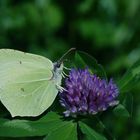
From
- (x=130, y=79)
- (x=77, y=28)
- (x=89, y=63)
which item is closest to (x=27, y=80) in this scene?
(x=89, y=63)

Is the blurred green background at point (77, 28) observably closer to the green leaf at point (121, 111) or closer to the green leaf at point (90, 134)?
the green leaf at point (121, 111)

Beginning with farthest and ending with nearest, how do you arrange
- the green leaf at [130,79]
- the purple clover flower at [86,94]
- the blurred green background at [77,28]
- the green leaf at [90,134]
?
the blurred green background at [77,28], the green leaf at [130,79], the purple clover flower at [86,94], the green leaf at [90,134]

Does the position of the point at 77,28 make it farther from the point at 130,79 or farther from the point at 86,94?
the point at 86,94

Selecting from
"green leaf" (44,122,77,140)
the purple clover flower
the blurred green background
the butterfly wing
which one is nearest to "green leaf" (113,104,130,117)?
the purple clover flower

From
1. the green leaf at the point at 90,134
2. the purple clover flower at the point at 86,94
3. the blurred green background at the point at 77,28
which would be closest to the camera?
the green leaf at the point at 90,134

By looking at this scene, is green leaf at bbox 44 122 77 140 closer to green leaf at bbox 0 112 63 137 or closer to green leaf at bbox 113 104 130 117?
green leaf at bbox 0 112 63 137

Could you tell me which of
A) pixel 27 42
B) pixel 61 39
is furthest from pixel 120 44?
pixel 27 42

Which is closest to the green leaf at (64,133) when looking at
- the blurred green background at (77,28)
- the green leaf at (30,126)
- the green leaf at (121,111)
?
the green leaf at (30,126)

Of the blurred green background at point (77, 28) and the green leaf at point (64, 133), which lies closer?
the green leaf at point (64, 133)
